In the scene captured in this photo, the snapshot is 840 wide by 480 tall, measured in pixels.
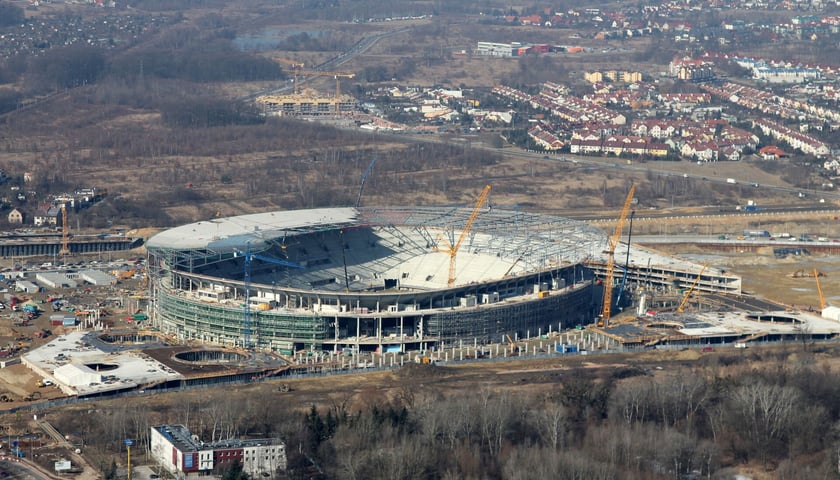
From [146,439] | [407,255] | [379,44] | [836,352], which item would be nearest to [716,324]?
[836,352]

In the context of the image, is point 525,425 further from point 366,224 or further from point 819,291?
point 819,291

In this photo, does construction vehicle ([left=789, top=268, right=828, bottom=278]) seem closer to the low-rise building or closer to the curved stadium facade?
the curved stadium facade

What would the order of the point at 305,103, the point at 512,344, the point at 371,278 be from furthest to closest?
the point at 305,103 < the point at 371,278 < the point at 512,344

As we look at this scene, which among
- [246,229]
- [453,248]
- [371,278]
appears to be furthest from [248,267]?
[453,248]

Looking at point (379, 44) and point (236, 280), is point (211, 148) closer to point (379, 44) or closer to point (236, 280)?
point (236, 280)

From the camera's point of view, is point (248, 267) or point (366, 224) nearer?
point (248, 267)

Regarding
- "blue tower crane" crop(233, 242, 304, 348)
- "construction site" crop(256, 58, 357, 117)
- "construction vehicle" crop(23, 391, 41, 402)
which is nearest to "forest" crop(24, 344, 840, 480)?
"construction vehicle" crop(23, 391, 41, 402)
